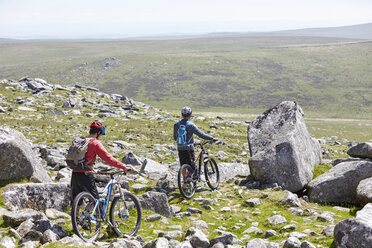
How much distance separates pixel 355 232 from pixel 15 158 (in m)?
11.0

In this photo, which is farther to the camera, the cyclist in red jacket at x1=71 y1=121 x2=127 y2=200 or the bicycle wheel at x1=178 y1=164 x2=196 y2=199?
the bicycle wheel at x1=178 y1=164 x2=196 y2=199

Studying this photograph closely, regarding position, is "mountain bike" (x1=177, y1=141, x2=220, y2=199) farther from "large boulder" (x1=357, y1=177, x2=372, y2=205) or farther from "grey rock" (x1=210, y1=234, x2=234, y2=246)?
"large boulder" (x1=357, y1=177, x2=372, y2=205)

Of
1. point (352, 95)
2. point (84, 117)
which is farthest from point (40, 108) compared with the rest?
point (352, 95)

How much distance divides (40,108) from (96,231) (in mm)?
43123

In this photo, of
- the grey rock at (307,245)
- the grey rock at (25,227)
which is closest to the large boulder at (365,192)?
the grey rock at (307,245)

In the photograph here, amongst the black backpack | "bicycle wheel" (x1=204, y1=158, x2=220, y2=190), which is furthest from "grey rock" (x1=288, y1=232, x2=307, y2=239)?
the black backpack

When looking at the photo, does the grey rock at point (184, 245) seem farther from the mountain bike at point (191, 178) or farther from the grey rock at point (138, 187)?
the grey rock at point (138, 187)

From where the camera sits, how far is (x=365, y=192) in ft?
45.2

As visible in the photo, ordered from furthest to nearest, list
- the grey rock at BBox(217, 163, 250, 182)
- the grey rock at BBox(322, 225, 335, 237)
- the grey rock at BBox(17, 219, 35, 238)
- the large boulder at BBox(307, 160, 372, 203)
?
the grey rock at BBox(217, 163, 250, 182) → the large boulder at BBox(307, 160, 372, 203) → the grey rock at BBox(322, 225, 335, 237) → the grey rock at BBox(17, 219, 35, 238)

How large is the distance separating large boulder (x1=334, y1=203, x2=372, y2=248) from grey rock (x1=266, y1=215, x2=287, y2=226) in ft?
11.1

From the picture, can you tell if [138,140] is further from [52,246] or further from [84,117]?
[52,246]

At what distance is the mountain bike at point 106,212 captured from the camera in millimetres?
9539

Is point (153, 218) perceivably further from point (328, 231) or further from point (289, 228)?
point (328, 231)

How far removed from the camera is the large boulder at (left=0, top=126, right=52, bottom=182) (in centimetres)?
1174
